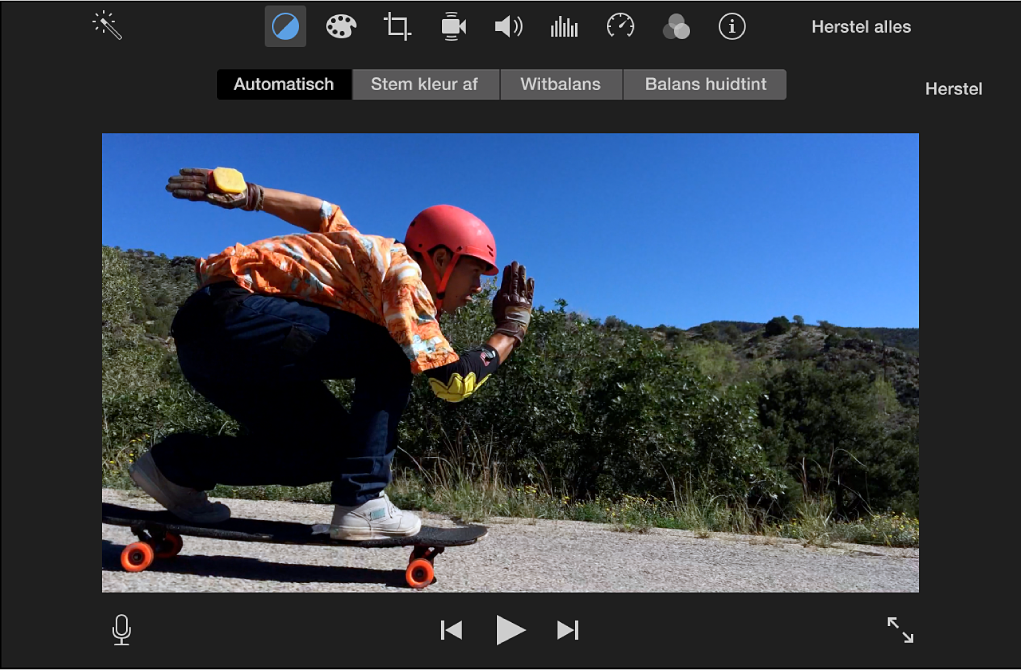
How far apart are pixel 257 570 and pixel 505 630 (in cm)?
105

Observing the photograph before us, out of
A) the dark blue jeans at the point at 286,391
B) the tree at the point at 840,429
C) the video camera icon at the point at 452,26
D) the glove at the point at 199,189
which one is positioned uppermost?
the video camera icon at the point at 452,26

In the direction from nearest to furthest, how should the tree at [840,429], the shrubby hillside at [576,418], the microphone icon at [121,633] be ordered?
the microphone icon at [121,633] < the shrubby hillside at [576,418] < the tree at [840,429]

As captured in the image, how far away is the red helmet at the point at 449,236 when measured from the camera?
2.55 m

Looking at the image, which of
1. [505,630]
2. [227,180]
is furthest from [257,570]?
[227,180]

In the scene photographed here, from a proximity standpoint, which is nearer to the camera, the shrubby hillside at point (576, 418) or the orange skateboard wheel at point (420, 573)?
the orange skateboard wheel at point (420, 573)

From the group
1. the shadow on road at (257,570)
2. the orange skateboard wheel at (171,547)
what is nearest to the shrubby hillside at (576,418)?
the shadow on road at (257,570)

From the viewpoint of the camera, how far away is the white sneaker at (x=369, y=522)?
248 cm

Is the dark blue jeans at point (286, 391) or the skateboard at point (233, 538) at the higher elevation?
the dark blue jeans at point (286, 391)

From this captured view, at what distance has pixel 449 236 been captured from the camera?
255 cm

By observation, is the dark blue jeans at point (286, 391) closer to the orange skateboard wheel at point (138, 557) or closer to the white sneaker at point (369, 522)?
the white sneaker at point (369, 522)

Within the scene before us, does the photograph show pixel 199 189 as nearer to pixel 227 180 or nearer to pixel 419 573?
pixel 227 180

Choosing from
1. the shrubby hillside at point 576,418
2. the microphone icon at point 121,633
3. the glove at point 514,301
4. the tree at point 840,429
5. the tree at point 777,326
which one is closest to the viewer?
the microphone icon at point 121,633

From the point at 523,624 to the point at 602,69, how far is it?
1883mm

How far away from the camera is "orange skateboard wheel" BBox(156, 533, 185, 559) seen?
259 cm
